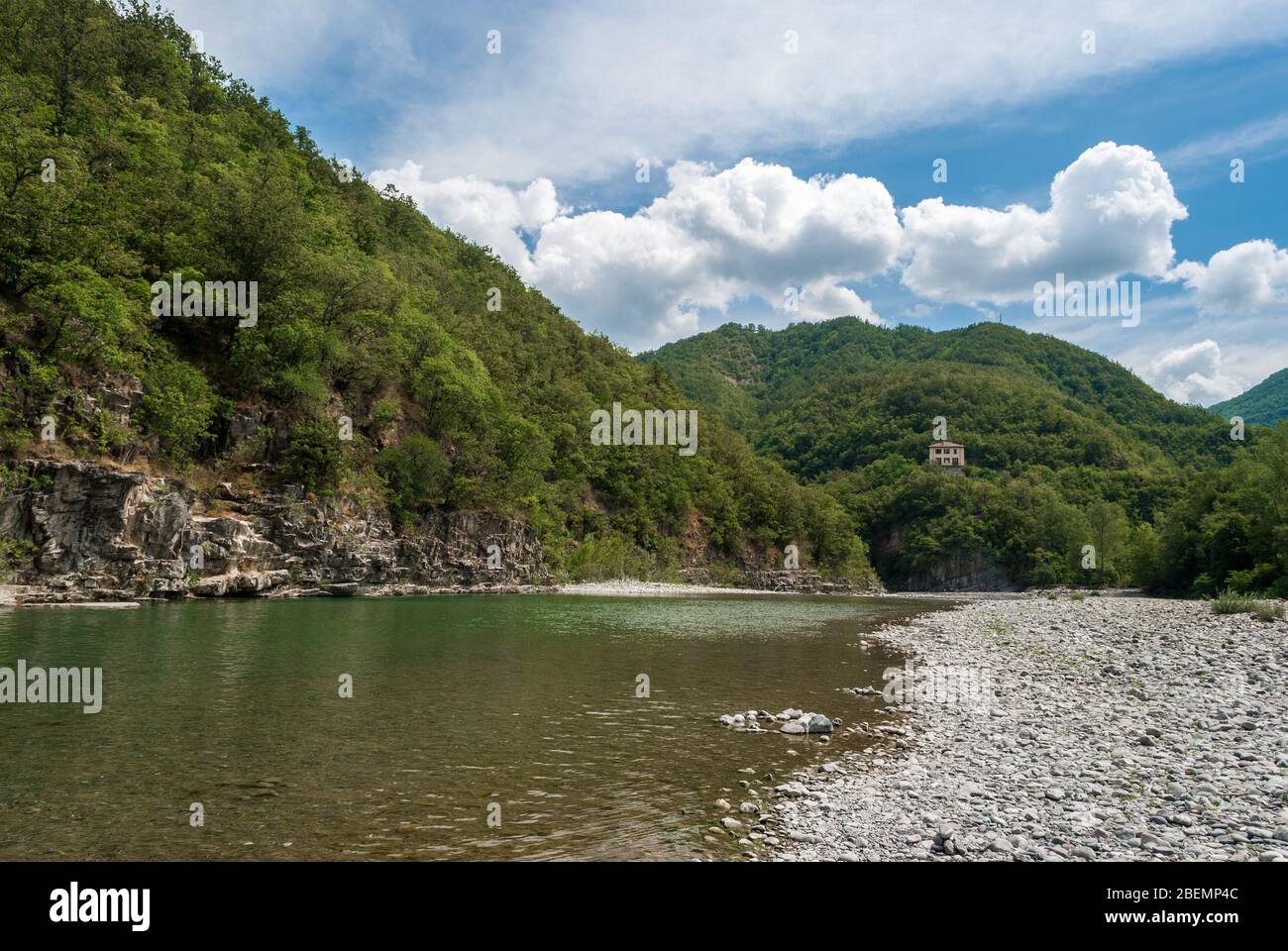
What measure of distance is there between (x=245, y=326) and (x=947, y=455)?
151m

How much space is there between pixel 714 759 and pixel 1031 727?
6.32m

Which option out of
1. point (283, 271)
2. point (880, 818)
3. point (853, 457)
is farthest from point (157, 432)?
point (853, 457)

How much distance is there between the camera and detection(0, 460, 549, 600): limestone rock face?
3312 centimetres

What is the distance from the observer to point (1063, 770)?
981cm

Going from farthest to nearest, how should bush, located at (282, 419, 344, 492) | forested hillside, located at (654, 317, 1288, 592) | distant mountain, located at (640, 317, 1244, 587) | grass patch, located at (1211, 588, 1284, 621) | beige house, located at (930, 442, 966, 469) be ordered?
1. beige house, located at (930, 442, 966, 469)
2. distant mountain, located at (640, 317, 1244, 587)
3. forested hillside, located at (654, 317, 1288, 592)
4. bush, located at (282, 419, 344, 492)
5. grass patch, located at (1211, 588, 1284, 621)

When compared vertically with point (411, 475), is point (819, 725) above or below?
below

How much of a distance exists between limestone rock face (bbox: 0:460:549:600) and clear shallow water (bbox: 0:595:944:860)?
10.4 meters
